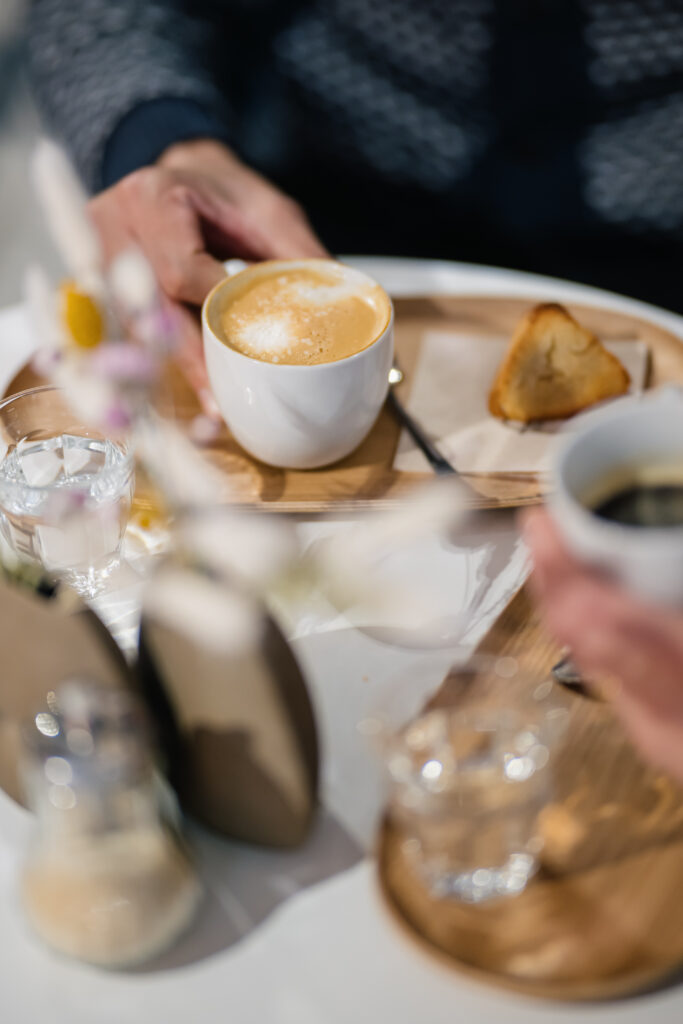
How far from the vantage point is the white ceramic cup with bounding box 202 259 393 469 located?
0.75 metres

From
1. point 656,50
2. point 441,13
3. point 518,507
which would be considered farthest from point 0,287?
point 518,507

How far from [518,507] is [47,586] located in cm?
38

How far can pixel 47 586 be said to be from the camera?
55 cm

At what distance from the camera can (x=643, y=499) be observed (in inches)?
20.7

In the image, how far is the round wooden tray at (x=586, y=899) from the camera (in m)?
0.50

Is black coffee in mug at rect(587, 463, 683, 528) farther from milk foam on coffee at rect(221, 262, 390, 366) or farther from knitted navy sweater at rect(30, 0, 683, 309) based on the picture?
knitted navy sweater at rect(30, 0, 683, 309)

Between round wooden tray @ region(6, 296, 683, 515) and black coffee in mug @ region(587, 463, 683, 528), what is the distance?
248 mm

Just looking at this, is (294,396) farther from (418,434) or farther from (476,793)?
(476,793)

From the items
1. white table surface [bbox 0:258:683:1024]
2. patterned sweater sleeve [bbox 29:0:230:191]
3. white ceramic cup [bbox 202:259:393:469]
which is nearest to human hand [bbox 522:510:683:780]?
white table surface [bbox 0:258:683:1024]

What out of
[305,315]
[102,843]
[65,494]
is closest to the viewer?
[102,843]

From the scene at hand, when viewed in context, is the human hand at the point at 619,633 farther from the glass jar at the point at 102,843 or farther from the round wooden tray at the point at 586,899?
the glass jar at the point at 102,843

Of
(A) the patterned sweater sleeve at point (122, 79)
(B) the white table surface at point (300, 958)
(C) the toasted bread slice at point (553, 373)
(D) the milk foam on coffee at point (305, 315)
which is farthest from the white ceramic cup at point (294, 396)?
(A) the patterned sweater sleeve at point (122, 79)

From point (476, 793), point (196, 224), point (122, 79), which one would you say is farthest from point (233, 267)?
point (476, 793)

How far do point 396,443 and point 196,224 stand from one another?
278 millimetres
